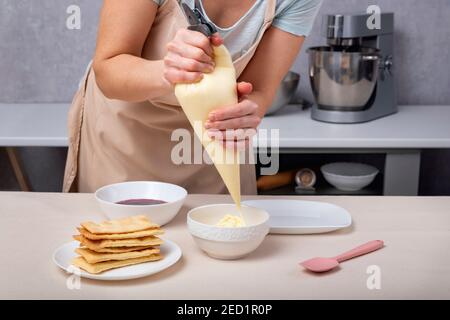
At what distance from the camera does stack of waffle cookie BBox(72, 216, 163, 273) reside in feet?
3.38

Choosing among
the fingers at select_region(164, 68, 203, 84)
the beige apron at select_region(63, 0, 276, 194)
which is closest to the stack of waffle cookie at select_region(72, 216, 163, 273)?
the fingers at select_region(164, 68, 203, 84)

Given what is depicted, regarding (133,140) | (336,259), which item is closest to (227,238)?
(336,259)

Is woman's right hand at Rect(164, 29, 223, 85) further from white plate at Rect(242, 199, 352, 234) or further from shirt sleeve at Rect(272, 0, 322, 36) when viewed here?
shirt sleeve at Rect(272, 0, 322, 36)

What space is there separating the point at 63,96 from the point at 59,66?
129 millimetres

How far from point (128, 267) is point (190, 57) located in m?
0.35

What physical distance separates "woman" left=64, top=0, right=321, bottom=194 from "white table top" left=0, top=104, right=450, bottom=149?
1.72 ft

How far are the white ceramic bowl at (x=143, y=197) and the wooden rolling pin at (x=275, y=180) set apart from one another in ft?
3.73

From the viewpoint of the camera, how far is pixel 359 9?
8.96 ft

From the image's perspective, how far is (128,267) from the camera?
1.05 meters

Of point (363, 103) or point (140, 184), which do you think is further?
point (363, 103)

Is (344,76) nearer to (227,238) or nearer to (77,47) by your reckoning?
(77,47)
